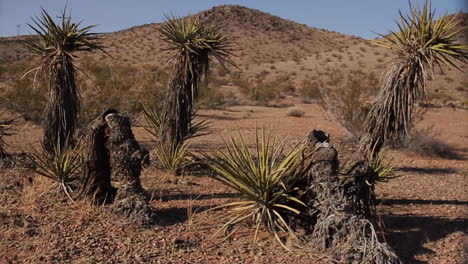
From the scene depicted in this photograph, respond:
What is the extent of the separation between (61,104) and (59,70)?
638 mm

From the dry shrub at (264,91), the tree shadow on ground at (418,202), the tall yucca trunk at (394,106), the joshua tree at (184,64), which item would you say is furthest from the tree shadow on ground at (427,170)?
the dry shrub at (264,91)

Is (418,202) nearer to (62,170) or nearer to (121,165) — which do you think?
(121,165)

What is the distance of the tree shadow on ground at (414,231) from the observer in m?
6.31

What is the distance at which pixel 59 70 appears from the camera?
877 cm

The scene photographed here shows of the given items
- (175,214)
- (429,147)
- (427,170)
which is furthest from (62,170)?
(429,147)

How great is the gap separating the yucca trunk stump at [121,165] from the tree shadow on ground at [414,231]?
334 cm

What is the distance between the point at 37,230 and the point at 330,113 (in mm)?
9977

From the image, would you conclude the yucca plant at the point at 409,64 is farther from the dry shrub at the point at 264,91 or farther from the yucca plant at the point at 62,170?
the dry shrub at the point at 264,91

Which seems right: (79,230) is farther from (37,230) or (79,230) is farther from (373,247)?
(373,247)

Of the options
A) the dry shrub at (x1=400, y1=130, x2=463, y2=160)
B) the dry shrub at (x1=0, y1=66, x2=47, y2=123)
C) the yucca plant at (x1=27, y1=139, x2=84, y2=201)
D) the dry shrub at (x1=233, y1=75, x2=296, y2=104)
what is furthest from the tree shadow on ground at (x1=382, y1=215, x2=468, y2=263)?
the dry shrub at (x1=233, y1=75, x2=296, y2=104)

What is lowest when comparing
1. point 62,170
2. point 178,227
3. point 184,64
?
point 178,227

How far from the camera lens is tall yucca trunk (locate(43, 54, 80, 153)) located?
8.82 m

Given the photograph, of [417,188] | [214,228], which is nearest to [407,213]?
[417,188]

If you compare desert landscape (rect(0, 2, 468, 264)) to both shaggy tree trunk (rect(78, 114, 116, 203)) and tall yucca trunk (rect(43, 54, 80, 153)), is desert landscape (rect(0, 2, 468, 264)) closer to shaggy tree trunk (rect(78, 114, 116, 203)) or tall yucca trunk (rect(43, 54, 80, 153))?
shaggy tree trunk (rect(78, 114, 116, 203))
